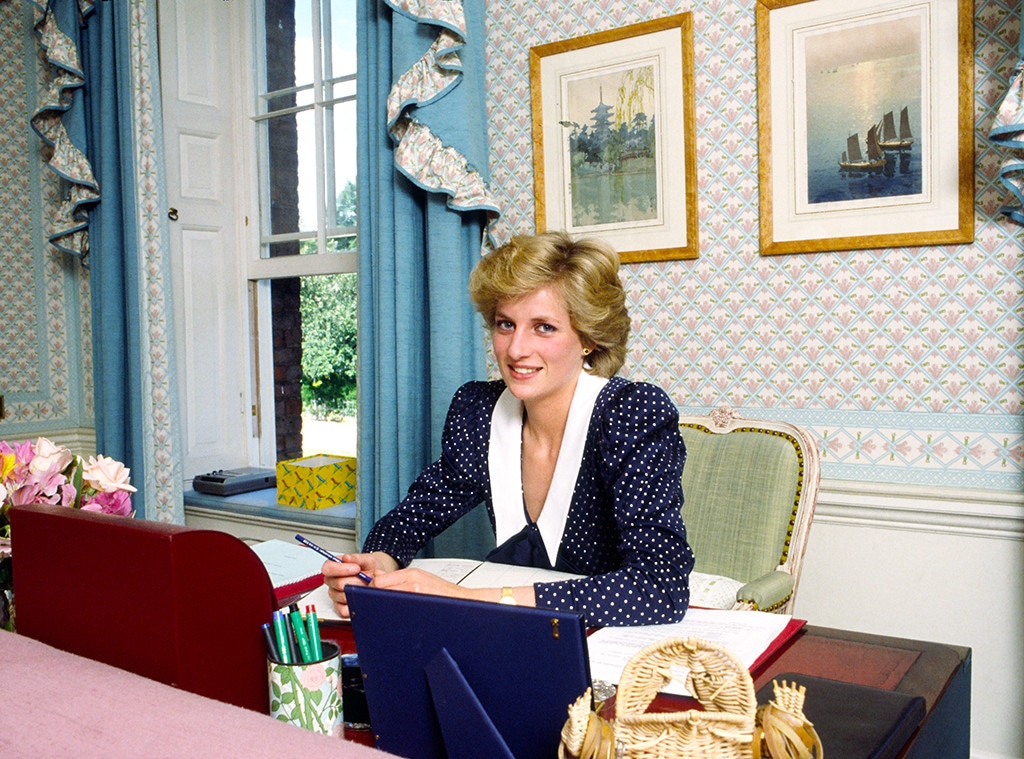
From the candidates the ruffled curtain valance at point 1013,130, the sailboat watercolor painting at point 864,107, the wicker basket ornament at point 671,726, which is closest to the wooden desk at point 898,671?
the wicker basket ornament at point 671,726

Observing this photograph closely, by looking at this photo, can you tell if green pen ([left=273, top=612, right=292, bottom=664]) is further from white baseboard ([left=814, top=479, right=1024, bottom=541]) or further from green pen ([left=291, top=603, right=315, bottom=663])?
white baseboard ([left=814, top=479, right=1024, bottom=541])

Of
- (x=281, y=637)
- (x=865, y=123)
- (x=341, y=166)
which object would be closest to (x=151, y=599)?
(x=281, y=637)

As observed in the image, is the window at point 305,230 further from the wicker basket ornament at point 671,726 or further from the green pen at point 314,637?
the wicker basket ornament at point 671,726

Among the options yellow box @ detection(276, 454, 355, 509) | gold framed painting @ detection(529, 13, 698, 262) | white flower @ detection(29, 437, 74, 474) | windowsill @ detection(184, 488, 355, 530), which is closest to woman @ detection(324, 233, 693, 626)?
white flower @ detection(29, 437, 74, 474)

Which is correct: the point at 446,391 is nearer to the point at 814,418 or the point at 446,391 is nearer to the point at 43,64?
the point at 814,418

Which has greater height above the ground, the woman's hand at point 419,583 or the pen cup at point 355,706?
the woman's hand at point 419,583

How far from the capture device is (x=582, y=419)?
1719 mm

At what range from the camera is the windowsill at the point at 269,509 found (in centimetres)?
315

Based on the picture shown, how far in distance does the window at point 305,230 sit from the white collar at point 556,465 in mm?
1719

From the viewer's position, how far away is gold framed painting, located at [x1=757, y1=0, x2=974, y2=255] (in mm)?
2092

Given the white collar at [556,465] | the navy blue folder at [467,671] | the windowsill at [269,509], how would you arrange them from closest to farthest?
1. the navy blue folder at [467,671]
2. the white collar at [556,465]
3. the windowsill at [269,509]

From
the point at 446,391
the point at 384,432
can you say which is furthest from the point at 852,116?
the point at 384,432

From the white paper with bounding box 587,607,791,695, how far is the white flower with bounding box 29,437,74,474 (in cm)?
74

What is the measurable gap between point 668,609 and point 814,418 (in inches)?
46.7
